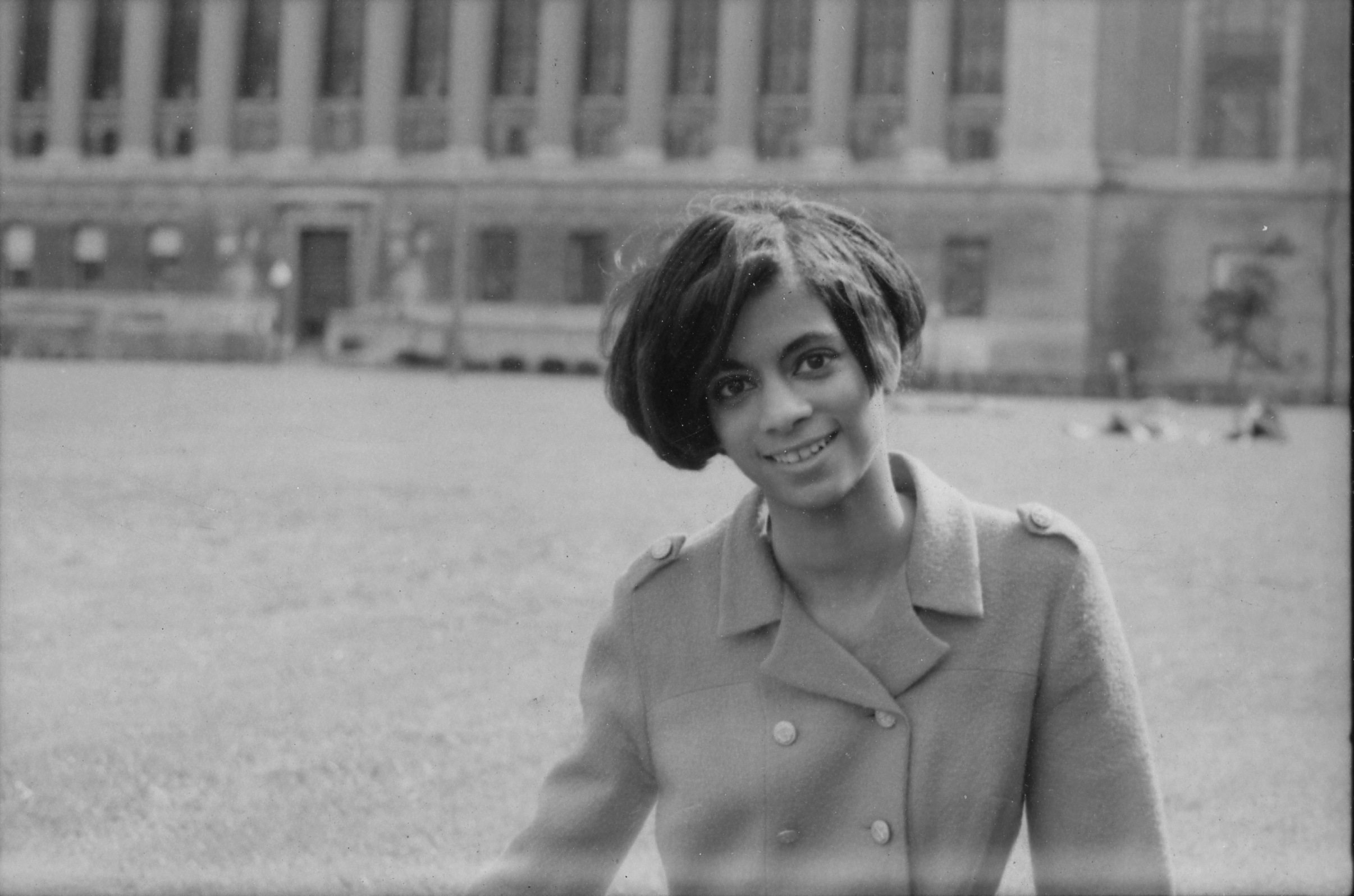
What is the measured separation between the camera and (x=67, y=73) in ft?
195

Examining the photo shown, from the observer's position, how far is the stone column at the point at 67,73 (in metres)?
59.0

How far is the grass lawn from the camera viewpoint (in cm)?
555

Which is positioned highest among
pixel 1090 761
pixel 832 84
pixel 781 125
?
pixel 832 84

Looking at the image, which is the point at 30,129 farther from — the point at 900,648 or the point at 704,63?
the point at 900,648

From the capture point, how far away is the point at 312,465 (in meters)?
15.9

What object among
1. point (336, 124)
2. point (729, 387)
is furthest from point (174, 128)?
point (729, 387)

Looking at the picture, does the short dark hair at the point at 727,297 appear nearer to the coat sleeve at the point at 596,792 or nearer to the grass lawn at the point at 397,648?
the coat sleeve at the point at 596,792

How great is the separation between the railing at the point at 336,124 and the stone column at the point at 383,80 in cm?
113

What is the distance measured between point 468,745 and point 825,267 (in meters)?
4.05

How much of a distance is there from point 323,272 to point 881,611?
56.2 meters

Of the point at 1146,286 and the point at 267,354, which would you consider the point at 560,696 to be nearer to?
the point at 267,354

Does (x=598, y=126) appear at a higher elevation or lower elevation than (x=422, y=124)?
lower

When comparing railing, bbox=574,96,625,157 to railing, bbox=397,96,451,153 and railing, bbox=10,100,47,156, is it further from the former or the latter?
railing, bbox=10,100,47,156

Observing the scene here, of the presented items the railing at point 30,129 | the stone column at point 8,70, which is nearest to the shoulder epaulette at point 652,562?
the stone column at point 8,70
